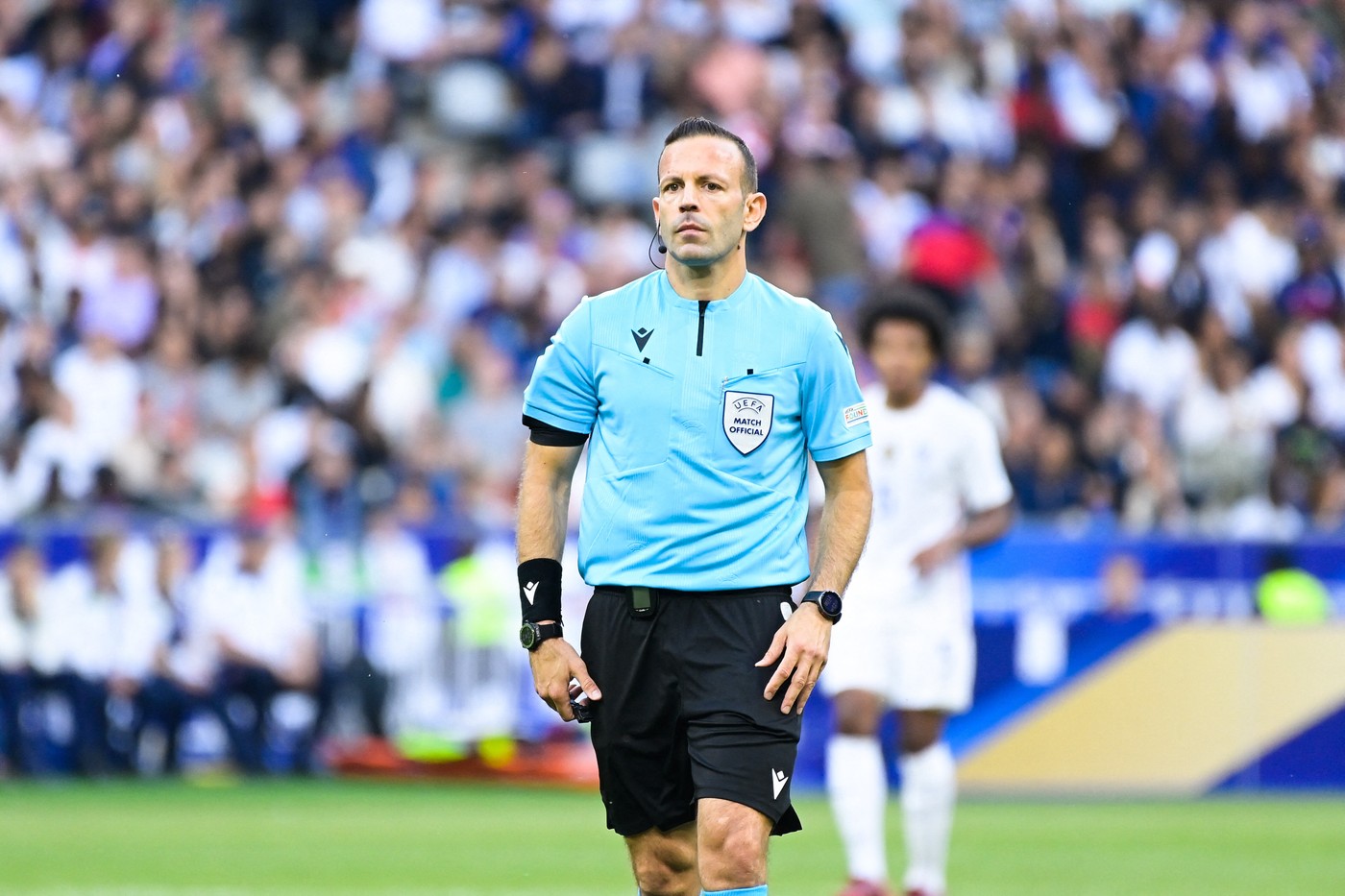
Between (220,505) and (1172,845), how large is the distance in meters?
7.88

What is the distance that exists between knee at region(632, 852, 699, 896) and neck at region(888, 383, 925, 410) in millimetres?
4333

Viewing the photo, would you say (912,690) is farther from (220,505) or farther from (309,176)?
(309,176)

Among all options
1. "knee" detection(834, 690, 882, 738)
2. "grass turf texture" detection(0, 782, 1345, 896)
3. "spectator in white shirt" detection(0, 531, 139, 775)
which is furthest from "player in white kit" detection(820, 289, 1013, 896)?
"spectator in white shirt" detection(0, 531, 139, 775)

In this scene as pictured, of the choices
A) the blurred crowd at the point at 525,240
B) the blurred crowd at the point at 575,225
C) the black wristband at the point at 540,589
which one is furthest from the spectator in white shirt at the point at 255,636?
the black wristband at the point at 540,589

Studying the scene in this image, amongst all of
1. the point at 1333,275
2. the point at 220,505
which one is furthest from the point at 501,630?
the point at 1333,275

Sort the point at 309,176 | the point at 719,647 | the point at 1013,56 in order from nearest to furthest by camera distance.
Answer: the point at 719,647 → the point at 309,176 → the point at 1013,56

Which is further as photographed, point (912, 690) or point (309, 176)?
point (309, 176)

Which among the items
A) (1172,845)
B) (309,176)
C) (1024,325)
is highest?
(309,176)

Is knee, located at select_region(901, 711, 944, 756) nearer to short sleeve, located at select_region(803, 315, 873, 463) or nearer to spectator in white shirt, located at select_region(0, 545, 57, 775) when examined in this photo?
short sleeve, located at select_region(803, 315, 873, 463)

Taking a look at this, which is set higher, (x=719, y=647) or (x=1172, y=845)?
(x=719, y=647)

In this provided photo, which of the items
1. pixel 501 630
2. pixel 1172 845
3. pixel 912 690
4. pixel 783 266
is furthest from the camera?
pixel 783 266

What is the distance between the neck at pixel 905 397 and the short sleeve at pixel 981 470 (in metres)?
0.25

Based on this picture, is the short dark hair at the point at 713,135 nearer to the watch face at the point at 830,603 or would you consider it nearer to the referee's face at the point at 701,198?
the referee's face at the point at 701,198

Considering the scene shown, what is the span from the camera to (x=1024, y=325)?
66.6 feet
